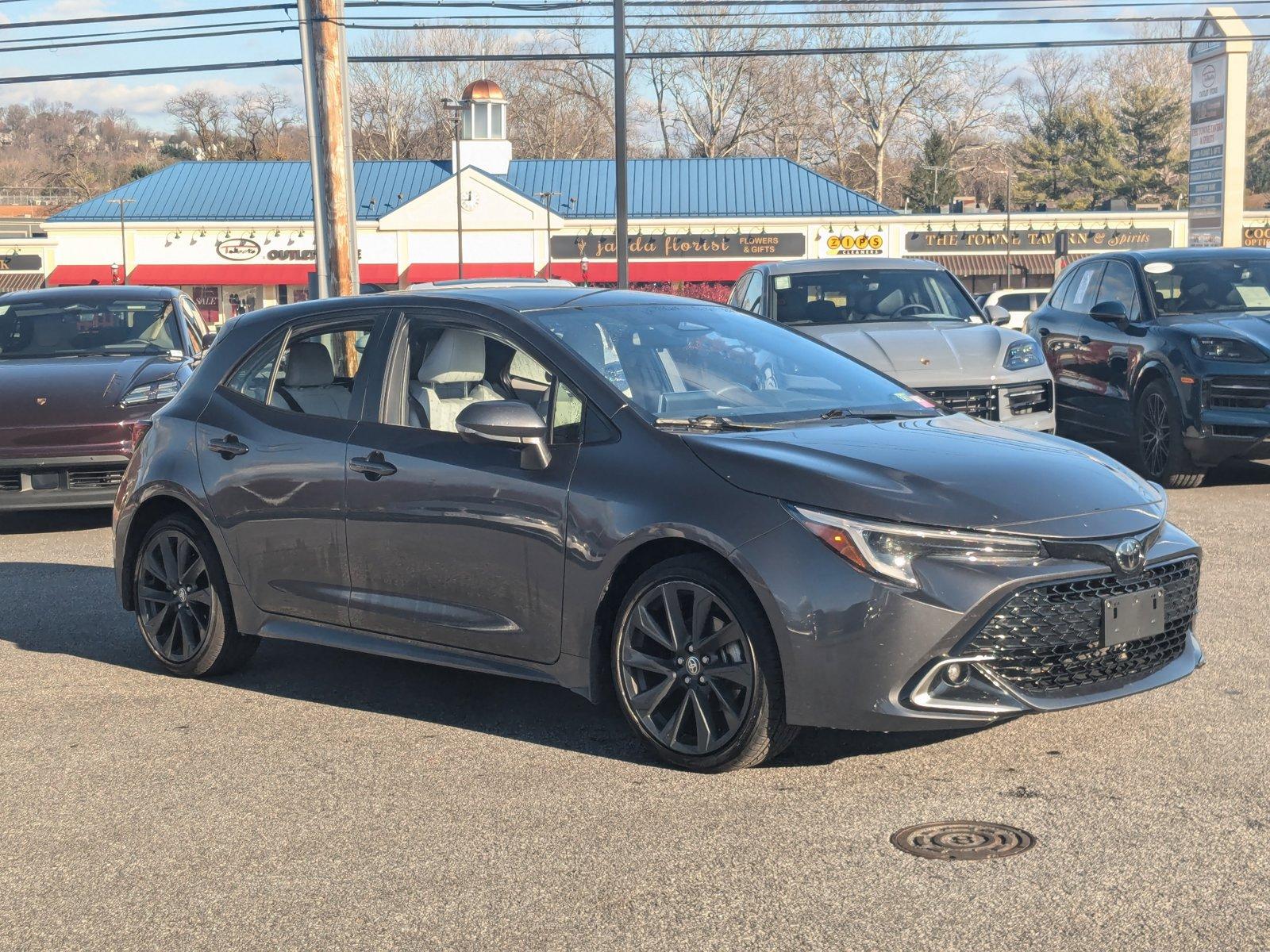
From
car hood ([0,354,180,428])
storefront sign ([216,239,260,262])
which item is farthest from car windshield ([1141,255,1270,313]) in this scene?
storefront sign ([216,239,260,262])

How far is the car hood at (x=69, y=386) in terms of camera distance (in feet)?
36.0

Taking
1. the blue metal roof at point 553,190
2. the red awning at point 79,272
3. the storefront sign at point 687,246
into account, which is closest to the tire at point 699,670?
the storefront sign at point 687,246

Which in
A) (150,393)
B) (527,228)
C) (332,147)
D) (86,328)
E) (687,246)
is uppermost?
(527,228)

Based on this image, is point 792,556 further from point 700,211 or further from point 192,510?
point 700,211

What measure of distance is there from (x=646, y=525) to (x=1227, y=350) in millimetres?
7658

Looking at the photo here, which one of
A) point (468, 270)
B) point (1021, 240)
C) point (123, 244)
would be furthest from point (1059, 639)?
point (1021, 240)

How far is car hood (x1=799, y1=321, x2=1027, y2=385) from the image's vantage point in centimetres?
1101

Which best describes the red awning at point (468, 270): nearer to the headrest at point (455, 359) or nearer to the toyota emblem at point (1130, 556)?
the headrest at point (455, 359)

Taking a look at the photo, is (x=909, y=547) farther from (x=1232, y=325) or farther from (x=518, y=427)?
(x=1232, y=325)

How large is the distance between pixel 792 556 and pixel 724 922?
1.26 m

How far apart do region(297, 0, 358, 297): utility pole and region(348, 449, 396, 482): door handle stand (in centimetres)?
1246

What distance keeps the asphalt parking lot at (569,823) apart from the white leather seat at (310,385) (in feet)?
3.93

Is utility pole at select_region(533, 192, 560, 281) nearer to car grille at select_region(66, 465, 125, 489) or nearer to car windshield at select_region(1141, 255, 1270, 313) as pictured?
car windshield at select_region(1141, 255, 1270, 313)

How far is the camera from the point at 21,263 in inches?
2874
